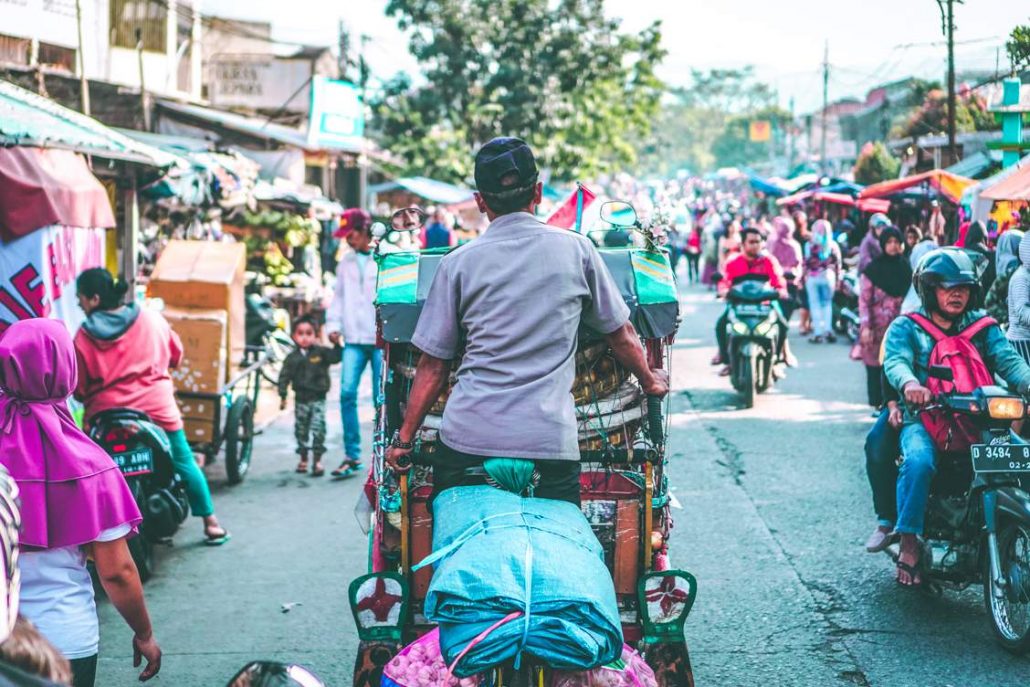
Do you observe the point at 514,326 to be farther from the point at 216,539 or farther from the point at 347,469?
the point at 347,469

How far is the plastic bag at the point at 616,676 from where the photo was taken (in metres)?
3.01

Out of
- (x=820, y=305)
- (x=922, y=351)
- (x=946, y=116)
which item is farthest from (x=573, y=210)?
(x=946, y=116)

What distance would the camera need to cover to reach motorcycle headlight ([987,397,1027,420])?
17.8 ft

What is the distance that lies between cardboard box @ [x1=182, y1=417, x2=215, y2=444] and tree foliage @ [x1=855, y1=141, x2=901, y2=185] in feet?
98.9

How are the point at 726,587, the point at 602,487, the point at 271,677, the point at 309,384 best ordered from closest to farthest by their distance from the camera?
1. the point at 271,677
2. the point at 602,487
3. the point at 726,587
4. the point at 309,384

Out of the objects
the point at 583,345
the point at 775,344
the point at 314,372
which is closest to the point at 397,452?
the point at 583,345

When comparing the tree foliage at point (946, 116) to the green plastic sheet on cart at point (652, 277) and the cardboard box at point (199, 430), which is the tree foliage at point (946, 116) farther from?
the green plastic sheet on cart at point (652, 277)

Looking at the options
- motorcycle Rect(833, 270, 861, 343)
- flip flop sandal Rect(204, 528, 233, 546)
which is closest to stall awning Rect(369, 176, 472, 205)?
motorcycle Rect(833, 270, 861, 343)

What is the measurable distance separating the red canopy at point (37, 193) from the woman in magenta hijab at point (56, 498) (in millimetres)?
4746

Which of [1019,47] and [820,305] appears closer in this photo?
→ [1019,47]

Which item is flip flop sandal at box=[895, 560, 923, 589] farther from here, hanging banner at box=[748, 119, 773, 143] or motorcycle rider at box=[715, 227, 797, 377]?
hanging banner at box=[748, 119, 773, 143]

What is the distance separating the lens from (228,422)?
866 centimetres

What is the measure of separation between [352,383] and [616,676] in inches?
245

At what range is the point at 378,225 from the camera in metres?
4.95
